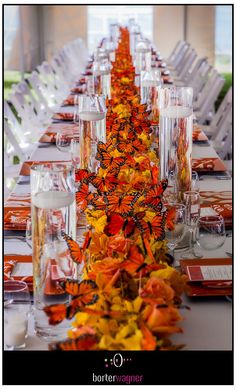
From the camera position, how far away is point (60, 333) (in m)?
1.66

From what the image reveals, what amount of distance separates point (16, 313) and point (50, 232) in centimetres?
22

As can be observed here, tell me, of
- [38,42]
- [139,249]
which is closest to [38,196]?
[139,249]

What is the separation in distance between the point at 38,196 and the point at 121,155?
963mm

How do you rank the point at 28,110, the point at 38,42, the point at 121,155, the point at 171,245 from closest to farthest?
the point at 171,245 < the point at 121,155 < the point at 28,110 < the point at 38,42

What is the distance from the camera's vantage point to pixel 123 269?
1.65m

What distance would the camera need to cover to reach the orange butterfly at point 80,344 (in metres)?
1.46

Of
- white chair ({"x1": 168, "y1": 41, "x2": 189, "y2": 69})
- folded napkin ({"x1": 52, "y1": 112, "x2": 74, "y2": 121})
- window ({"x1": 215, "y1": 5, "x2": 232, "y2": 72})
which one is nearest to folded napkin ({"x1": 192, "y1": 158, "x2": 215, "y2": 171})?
folded napkin ({"x1": 52, "y1": 112, "x2": 74, "y2": 121})

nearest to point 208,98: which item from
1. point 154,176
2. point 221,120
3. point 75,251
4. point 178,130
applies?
point 221,120

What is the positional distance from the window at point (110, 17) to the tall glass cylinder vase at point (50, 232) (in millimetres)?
11683

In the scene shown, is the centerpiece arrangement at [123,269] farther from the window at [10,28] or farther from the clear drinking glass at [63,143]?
the window at [10,28]

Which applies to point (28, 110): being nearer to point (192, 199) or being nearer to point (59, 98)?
point (59, 98)

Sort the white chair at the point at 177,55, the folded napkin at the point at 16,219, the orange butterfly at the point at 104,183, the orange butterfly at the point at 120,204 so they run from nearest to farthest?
the orange butterfly at the point at 120,204, the orange butterfly at the point at 104,183, the folded napkin at the point at 16,219, the white chair at the point at 177,55

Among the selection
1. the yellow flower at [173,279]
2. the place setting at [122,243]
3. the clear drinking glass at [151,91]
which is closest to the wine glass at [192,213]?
the place setting at [122,243]

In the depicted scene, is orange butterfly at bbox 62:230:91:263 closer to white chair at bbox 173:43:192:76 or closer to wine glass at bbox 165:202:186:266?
wine glass at bbox 165:202:186:266
